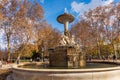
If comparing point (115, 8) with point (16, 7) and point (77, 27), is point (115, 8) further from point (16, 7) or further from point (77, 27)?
point (16, 7)

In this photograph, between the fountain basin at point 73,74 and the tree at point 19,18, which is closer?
the fountain basin at point 73,74

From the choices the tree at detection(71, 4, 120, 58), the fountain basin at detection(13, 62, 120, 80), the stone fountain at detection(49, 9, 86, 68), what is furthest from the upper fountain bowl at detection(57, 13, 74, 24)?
the tree at detection(71, 4, 120, 58)

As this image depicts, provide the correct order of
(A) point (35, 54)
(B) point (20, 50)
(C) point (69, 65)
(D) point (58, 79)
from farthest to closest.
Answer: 1. (A) point (35, 54)
2. (B) point (20, 50)
3. (C) point (69, 65)
4. (D) point (58, 79)

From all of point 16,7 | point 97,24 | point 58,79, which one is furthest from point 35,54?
point 58,79

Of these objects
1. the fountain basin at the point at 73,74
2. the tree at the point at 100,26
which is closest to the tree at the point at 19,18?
the tree at the point at 100,26

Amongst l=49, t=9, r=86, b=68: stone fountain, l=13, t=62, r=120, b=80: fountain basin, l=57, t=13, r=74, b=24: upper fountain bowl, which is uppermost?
l=57, t=13, r=74, b=24: upper fountain bowl

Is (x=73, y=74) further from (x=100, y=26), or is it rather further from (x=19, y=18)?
(x=100, y=26)

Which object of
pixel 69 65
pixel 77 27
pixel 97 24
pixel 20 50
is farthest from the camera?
pixel 77 27

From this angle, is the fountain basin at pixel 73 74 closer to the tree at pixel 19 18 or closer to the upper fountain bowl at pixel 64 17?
the upper fountain bowl at pixel 64 17

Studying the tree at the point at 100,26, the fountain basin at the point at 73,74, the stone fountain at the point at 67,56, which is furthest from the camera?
the tree at the point at 100,26

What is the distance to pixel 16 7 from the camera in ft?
101

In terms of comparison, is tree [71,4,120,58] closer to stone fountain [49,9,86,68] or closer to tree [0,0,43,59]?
tree [0,0,43,59]

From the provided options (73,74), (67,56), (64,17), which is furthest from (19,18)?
(73,74)

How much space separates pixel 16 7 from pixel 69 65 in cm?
1964
